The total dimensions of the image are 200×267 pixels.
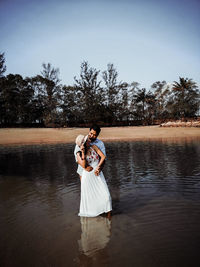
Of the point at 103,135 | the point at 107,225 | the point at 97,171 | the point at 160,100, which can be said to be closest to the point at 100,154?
the point at 97,171

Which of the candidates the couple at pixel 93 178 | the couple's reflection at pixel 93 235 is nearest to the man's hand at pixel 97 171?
the couple at pixel 93 178

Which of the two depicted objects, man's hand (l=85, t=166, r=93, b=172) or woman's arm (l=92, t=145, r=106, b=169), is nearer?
man's hand (l=85, t=166, r=93, b=172)

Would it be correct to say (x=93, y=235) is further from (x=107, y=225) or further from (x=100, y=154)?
(x=100, y=154)

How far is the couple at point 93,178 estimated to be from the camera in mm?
3779

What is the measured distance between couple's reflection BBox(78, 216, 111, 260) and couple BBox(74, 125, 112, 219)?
0.64 feet

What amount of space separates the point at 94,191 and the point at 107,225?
2.25ft

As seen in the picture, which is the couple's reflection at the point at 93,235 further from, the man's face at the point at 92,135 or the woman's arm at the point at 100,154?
the man's face at the point at 92,135

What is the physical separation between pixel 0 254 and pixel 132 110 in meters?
47.3

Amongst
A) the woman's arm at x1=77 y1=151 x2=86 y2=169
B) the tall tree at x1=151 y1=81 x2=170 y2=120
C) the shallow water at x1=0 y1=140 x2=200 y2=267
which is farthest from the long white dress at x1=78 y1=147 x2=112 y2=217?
the tall tree at x1=151 y1=81 x2=170 y2=120

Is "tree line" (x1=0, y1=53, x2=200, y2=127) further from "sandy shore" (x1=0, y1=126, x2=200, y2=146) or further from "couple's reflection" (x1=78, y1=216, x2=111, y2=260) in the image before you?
"couple's reflection" (x1=78, y1=216, x2=111, y2=260)

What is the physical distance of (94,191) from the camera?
12.8 feet

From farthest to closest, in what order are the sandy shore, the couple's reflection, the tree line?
the tree line < the sandy shore < the couple's reflection

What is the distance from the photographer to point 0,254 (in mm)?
3223

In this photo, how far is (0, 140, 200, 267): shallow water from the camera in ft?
10.0
